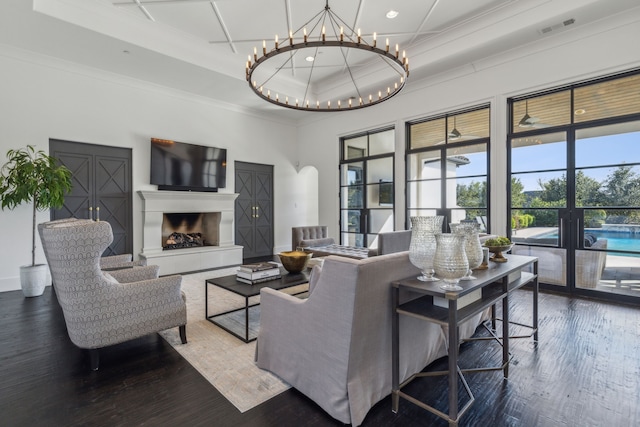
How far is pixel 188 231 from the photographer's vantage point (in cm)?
661

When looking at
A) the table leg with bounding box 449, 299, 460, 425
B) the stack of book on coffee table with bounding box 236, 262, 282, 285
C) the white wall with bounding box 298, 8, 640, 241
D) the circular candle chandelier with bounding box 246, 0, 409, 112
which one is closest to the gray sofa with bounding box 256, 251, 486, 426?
the table leg with bounding box 449, 299, 460, 425

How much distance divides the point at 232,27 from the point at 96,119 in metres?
2.85

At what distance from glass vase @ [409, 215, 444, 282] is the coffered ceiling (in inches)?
144

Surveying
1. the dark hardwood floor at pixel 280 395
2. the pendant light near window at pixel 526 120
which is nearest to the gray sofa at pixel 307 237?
the dark hardwood floor at pixel 280 395

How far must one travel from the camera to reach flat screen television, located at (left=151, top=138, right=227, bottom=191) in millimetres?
5832

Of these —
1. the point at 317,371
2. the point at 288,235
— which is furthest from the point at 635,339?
the point at 288,235

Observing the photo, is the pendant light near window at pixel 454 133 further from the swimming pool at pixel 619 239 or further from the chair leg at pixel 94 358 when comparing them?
the chair leg at pixel 94 358

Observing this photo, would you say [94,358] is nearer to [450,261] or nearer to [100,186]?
[450,261]

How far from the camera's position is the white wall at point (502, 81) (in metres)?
3.91

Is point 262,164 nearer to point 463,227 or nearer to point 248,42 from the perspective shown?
point 248,42

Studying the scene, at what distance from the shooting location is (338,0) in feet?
13.4

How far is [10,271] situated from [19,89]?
2712 millimetres

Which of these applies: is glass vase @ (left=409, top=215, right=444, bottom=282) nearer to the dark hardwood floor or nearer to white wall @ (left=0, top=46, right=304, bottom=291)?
the dark hardwood floor

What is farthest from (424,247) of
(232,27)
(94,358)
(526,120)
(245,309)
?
(232,27)
